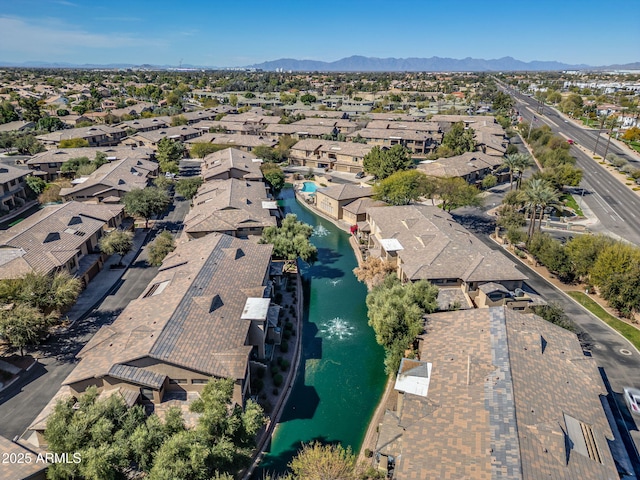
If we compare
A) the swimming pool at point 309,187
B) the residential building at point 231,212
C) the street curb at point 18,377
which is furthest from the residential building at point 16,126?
the street curb at point 18,377

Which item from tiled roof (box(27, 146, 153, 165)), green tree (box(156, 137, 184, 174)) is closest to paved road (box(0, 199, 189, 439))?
green tree (box(156, 137, 184, 174))

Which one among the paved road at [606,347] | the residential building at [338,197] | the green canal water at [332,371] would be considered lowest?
the green canal water at [332,371]

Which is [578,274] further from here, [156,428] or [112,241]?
[112,241]

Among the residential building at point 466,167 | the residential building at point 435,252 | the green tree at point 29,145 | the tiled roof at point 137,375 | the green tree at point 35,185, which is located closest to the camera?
the tiled roof at point 137,375

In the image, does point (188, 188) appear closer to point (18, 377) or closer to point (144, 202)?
point (144, 202)

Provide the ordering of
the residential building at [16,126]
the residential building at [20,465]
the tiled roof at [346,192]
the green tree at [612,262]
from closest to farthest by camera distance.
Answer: the residential building at [20,465] → the green tree at [612,262] → the tiled roof at [346,192] → the residential building at [16,126]

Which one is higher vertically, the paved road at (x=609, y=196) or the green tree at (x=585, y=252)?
the green tree at (x=585, y=252)

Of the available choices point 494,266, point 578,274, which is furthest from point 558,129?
point 494,266

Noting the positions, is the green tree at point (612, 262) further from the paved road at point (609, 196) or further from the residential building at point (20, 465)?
the residential building at point (20, 465)
